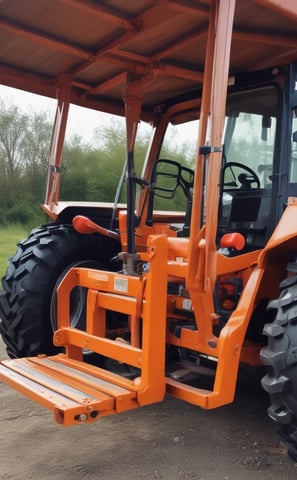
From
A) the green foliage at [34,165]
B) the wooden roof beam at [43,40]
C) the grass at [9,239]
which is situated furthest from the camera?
the green foliage at [34,165]

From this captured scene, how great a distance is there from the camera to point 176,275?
3.13 metres

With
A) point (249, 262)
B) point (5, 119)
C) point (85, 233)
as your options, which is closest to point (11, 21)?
point (85, 233)

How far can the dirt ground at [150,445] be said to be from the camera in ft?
9.48

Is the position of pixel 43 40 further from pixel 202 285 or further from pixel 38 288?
pixel 202 285

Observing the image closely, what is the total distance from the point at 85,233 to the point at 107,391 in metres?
1.49

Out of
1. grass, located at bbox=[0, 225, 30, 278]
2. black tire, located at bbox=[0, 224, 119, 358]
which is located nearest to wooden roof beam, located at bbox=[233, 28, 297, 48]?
black tire, located at bbox=[0, 224, 119, 358]

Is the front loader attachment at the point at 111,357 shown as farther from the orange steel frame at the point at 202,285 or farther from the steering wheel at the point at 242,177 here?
the steering wheel at the point at 242,177

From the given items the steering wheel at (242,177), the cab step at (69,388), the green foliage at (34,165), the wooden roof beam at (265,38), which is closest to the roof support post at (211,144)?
the wooden roof beam at (265,38)

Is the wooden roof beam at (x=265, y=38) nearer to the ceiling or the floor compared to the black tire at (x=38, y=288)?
nearer to the ceiling

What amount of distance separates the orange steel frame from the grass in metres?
8.11

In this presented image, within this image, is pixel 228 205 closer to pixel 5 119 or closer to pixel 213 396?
pixel 213 396

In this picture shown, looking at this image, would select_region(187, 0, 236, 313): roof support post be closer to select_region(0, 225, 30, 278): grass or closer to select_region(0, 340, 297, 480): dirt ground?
select_region(0, 340, 297, 480): dirt ground

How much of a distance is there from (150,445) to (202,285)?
108cm

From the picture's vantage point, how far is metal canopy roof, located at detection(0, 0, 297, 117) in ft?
9.87
